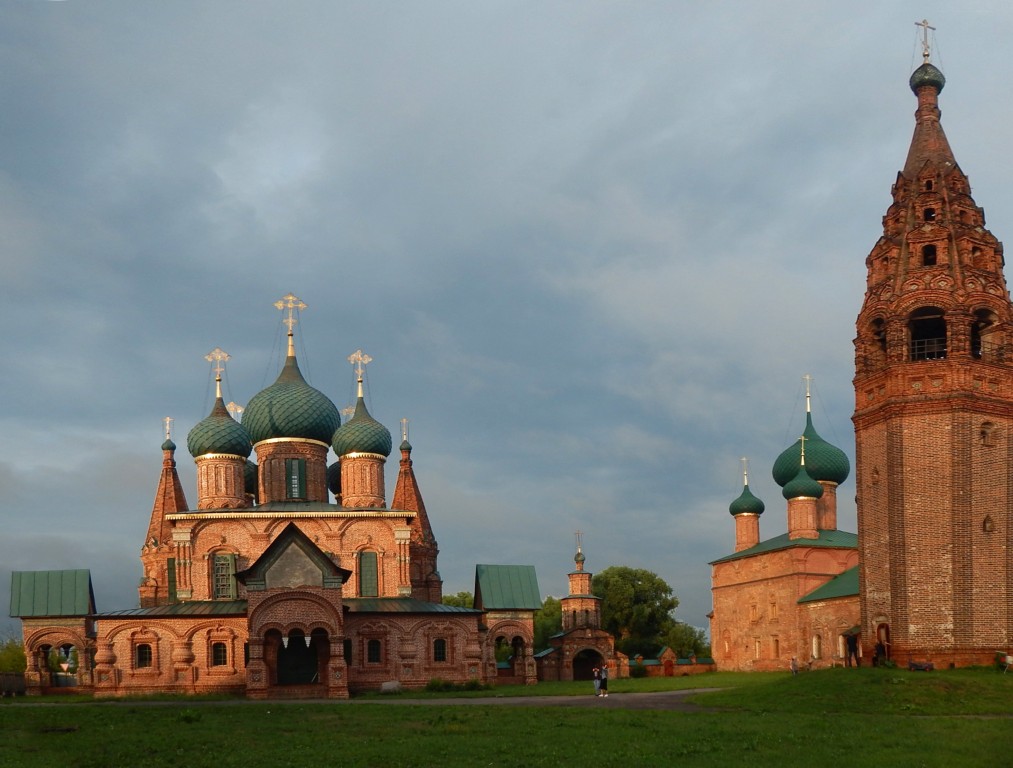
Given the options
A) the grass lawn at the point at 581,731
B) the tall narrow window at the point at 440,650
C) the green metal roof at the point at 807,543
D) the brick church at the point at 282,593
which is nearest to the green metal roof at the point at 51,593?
the brick church at the point at 282,593

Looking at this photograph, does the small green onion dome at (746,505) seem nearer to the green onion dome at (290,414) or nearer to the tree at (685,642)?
the tree at (685,642)

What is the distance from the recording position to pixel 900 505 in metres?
28.0

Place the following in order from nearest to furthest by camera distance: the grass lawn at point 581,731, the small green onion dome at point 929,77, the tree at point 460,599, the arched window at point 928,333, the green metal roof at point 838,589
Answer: the grass lawn at point 581,731 < the arched window at point 928,333 < the small green onion dome at point 929,77 < the green metal roof at point 838,589 < the tree at point 460,599

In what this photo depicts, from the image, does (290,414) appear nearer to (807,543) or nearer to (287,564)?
(287,564)

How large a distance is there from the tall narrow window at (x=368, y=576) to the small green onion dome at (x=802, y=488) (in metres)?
20.9

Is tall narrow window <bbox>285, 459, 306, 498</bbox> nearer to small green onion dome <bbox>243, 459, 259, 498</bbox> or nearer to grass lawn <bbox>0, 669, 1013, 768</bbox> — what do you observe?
small green onion dome <bbox>243, 459, 259, 498</bbox>

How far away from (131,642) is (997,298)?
96.1 feet

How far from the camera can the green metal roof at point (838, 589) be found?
41781mm

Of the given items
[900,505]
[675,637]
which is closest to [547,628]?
[675,637]

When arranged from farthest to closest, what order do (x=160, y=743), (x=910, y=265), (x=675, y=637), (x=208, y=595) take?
(x=675, y=637) < (x=208, y=595) < (x=910, y=265) < (x=160, y=743)

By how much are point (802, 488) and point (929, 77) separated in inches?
901

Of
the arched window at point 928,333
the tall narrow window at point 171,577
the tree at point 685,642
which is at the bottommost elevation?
the tree at point 685,642

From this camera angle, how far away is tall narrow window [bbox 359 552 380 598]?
130 ft

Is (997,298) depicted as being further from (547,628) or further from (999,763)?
(547,628)
